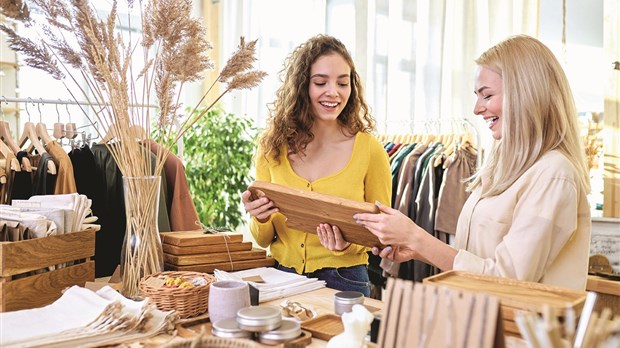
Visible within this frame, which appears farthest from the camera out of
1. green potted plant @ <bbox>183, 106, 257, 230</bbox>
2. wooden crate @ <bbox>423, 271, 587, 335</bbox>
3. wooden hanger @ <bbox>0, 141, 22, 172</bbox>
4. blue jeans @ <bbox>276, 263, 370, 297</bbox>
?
green potted plant @ <bbox>183, 106, 257, 230</bbox>

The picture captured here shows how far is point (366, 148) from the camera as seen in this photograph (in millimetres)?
2172

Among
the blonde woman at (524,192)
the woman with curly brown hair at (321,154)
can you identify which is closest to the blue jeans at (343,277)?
the woman with curly brown hair at (321,154)

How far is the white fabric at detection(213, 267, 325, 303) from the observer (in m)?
1.61

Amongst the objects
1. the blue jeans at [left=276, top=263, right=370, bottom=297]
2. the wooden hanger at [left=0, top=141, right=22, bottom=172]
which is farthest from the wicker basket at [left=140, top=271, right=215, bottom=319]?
the wooden hanger at [left=0, top=141, right=22, bottom=172]

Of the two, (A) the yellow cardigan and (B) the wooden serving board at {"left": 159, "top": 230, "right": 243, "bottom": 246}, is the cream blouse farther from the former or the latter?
(B) the wooden serving board at {"left": 159, "top": 230, "right": 243, "bottom": 246}

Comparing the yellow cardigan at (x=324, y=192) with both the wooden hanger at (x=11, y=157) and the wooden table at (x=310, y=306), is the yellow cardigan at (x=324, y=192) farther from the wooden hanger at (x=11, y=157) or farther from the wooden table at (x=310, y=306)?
the wooden hanger at (x=11, y=157)

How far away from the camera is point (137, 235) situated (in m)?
1.59

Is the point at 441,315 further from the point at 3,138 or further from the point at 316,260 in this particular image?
the point at 3,138

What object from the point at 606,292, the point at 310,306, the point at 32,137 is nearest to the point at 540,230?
the point at 310,306

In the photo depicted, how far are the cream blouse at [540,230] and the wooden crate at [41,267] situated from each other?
1.09 meters

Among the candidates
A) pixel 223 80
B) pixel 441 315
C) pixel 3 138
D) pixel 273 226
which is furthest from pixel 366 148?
pixel 3 138

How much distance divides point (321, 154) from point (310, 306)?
80 centimetres

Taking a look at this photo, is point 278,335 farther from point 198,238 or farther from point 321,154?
point 321,154

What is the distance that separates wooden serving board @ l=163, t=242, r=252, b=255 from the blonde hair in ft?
2.83
